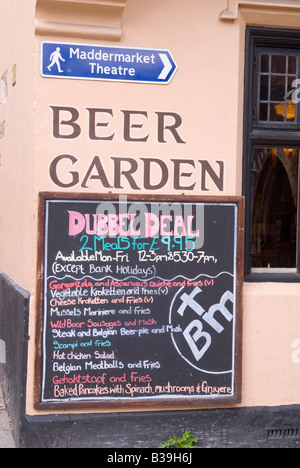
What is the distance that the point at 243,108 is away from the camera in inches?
221

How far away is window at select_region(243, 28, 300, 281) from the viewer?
18.6 feet

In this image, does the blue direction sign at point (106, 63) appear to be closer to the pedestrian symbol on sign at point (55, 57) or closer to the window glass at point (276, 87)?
the pedestrian symbol on sign at point (55, 57)

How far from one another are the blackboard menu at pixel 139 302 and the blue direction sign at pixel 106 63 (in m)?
0.93

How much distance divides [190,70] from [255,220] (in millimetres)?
1323

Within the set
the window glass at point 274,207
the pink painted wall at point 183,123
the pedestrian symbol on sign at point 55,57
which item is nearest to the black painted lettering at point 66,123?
the pink painted wall at point 183,123

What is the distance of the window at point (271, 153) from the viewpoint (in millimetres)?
5676

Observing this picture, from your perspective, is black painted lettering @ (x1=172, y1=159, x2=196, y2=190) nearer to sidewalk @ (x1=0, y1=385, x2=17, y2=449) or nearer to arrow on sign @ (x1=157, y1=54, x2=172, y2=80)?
arrow on sign @ (x1=157, y1=54, x2=172, y2=80)

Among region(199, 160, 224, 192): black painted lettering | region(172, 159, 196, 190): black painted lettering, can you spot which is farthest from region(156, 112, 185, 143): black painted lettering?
region(199, 160, 224, 192): black painted lettering

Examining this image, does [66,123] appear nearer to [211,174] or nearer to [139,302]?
[211,174]

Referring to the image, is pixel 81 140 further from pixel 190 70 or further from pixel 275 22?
pixel 275 22

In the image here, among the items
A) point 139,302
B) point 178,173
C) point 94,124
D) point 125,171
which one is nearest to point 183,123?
point 178,173

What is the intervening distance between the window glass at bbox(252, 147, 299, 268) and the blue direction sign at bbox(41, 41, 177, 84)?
1.05 meters

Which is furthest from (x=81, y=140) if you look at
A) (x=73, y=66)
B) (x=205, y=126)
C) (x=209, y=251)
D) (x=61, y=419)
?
(x=61, y=419)

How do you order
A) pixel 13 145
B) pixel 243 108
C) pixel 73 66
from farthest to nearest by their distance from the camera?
1. pixel 13 145
2. pixel 243 108
3. pixel 73 66
